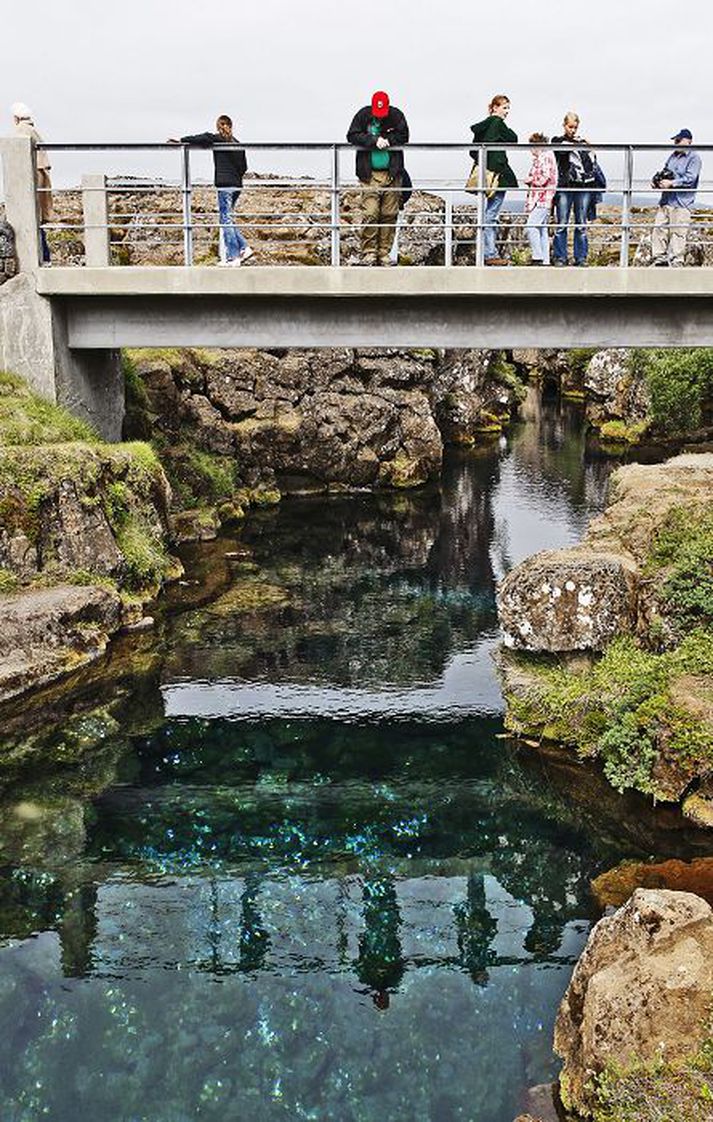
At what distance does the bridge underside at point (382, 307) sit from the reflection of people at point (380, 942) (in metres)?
14.1

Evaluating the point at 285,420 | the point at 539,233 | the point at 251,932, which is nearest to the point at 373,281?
the point at 539,233

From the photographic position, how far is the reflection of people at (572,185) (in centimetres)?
2419

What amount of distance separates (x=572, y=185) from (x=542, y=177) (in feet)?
4.39

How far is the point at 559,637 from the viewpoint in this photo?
20078 millimetres

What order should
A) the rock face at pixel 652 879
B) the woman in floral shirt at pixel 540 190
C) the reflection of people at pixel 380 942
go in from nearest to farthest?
the reflection of people at pixel 380 942 < the rock face at pixel 652 879 < the woman in floral shirt at pixel 540 190

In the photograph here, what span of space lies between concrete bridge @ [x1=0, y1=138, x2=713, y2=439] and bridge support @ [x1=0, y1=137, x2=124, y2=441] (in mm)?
26

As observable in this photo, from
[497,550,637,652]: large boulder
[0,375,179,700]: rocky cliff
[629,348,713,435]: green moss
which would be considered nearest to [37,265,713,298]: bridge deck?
Answer: [0,375,179,700]: rocky cliff

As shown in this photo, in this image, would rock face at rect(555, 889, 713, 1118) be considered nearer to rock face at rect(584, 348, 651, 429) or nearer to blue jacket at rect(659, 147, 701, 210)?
blue jacket at rect(659, 147, 701, 210)

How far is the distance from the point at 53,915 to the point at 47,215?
18153 mm

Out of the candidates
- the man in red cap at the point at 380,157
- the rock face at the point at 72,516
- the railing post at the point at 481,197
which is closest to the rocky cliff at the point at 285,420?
the rock face at the point at 72,516

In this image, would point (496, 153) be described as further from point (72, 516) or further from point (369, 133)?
point (72, 516)

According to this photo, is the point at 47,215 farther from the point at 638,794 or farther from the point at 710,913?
the point at 710,913

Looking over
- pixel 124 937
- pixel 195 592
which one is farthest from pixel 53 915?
pixel 195 592

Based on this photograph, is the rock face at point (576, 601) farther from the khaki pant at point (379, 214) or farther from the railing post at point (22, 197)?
the railing post at point (22, 197)
